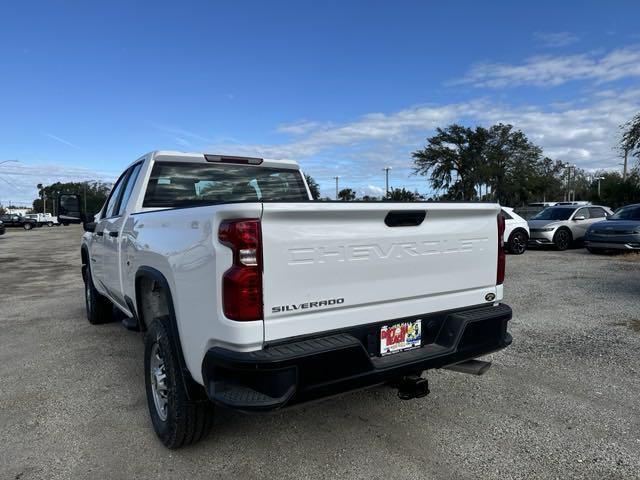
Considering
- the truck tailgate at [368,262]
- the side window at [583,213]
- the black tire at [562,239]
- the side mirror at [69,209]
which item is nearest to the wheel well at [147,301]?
the truck tailgate at [368,262]

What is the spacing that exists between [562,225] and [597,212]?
245 centimetres

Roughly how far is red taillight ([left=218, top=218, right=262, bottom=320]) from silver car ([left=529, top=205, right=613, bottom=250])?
51.3 feet

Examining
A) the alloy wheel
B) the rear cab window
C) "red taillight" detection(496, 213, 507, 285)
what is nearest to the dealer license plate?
"red taillight" detection(496, 213, 507, 285)

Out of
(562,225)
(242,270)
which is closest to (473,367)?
(242,270)

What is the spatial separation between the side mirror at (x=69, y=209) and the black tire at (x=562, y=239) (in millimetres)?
14759

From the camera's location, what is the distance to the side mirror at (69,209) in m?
5.67

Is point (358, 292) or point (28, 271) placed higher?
point (358, 292)

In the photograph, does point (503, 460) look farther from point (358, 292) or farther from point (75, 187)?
point (75, 187)

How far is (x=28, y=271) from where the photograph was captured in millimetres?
13406

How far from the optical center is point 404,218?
2963 mm

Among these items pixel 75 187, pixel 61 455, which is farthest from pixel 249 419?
pixel 75 187

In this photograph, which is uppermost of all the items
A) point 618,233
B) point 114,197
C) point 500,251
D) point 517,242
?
point 114,197

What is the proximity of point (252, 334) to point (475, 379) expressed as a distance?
108 inches

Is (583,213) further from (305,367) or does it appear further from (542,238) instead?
(305,367)
